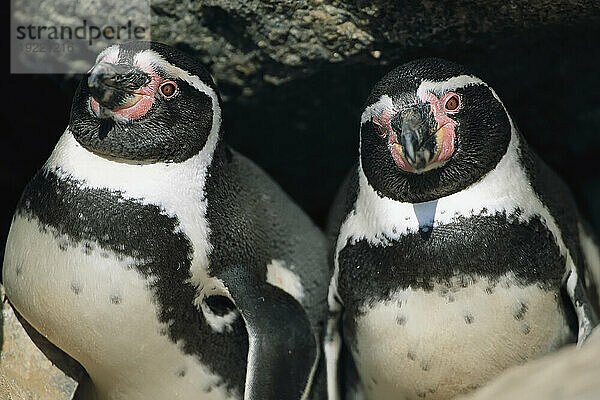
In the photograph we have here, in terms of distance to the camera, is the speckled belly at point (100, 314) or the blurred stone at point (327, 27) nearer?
the speckled belly at point (100, 314)

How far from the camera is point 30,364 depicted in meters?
2.63

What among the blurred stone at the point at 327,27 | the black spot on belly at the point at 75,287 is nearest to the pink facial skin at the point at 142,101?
the blurred stone at the point at 327,27

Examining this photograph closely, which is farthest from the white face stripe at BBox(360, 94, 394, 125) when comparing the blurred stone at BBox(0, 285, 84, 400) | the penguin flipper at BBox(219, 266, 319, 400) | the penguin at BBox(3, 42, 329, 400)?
the blurred stone at BBox(0, 285, 84, 400)

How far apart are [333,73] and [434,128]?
76 cm

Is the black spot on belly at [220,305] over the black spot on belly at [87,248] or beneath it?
beneath

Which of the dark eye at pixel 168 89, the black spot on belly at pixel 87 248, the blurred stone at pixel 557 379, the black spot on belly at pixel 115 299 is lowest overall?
the black spot on belly at pixel 115 299

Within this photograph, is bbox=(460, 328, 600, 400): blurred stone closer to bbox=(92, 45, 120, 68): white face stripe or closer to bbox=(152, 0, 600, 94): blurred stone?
bbox=(152, 0, 600, 94): blurred stone

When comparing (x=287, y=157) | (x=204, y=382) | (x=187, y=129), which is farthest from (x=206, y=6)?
(x=204, y=382)

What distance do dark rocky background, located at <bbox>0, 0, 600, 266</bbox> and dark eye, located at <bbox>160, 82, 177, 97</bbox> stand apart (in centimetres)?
36

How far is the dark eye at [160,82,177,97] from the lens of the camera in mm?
2527

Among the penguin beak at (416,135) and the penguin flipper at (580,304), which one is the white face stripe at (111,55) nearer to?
the penguin beak at (416,135)

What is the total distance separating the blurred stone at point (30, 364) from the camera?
2.62 meters

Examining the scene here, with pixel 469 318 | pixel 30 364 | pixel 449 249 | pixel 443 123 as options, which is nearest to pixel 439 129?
pixel 443 123

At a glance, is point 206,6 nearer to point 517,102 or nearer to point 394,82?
point 394,82
